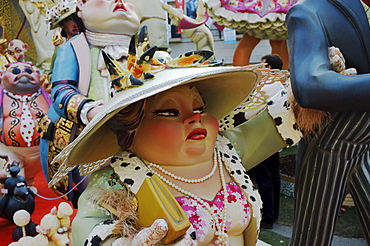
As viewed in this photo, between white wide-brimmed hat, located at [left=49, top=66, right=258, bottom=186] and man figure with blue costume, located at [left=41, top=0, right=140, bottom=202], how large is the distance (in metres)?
0.59

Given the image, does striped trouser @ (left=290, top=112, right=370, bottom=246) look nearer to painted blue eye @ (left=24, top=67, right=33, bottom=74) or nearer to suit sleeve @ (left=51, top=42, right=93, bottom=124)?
suit sleeve @ (left=51, top=42, right=93, bottom=124)

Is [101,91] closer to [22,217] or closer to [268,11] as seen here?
[22,217]

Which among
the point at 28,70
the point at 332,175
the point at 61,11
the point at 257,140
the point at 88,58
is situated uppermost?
the point at 61,11

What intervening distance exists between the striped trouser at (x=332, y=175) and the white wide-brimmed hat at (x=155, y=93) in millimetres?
355

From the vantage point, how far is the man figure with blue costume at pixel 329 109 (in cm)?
124

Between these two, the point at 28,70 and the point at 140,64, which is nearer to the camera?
the point at 140,64

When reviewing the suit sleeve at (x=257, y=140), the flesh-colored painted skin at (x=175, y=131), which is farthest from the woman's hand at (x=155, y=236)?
the suit sleeve at (x=257, y=140)

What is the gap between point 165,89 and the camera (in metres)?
1.05

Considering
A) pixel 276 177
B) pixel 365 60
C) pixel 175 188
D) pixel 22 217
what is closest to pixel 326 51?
pixel 365 60

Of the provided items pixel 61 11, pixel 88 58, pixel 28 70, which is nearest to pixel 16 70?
pixel 28 70

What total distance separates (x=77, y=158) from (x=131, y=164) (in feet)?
0.51

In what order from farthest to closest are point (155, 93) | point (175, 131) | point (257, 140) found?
point (257, 140), point (175, 131), point (155, 93)

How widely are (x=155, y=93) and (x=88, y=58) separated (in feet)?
3.50

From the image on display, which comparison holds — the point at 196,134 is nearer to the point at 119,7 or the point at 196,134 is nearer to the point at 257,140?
the point at 257,140
